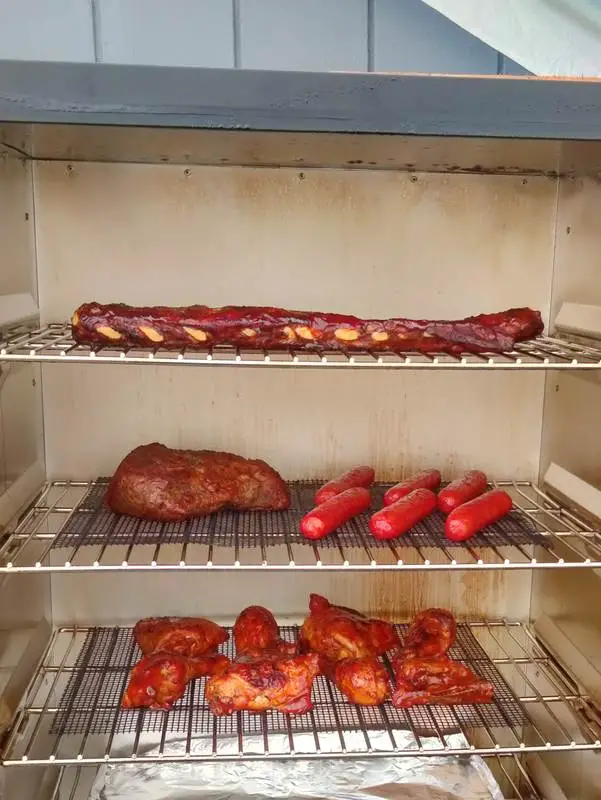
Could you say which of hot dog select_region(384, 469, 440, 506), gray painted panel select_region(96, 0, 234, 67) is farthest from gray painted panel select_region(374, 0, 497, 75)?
hot dog select_region(384, 469, 440, 506)

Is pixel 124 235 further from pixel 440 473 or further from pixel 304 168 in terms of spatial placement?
pixel 440 473

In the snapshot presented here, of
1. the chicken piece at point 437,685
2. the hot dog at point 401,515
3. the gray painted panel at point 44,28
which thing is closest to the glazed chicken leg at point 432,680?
the chicken piece at point 437,685

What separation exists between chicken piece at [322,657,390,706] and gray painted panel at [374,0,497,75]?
6.33 feet

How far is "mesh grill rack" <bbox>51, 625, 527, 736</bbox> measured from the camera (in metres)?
1.93

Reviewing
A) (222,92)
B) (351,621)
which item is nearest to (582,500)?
(351,621)

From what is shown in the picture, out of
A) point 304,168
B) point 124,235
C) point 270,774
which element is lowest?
point 270,774

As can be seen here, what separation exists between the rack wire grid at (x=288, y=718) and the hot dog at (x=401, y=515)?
53cm

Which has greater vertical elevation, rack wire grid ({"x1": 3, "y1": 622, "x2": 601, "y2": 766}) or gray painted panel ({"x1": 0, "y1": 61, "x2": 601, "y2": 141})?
gray painted panel ({"x1": 0, "y1": 61, "x2": 601, "y2": 141})

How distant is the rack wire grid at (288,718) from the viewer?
1.84m

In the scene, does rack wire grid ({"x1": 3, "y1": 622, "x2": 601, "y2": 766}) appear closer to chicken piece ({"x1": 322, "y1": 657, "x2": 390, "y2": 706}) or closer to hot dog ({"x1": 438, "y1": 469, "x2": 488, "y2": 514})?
chicken piece ({"x1": 322, "y1": 657, "x2": 390, "y2": 706})

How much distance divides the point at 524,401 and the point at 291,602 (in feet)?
3.54

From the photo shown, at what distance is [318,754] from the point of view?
5.76ft

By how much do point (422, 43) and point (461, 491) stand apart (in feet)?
4.92

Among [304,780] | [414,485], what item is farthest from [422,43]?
[304,780]
